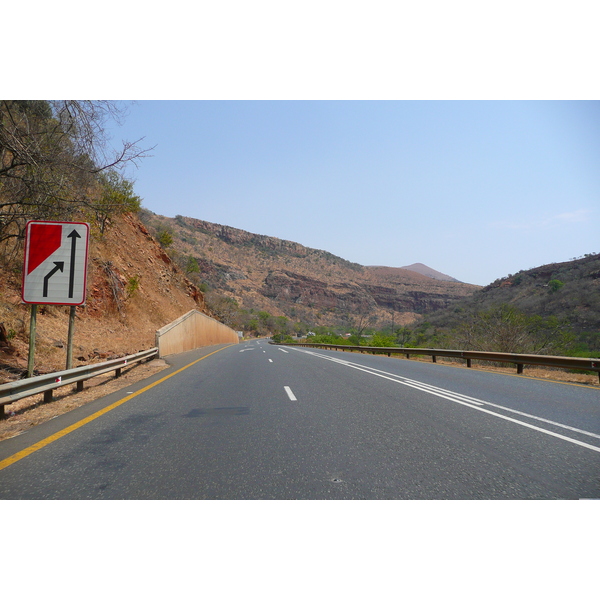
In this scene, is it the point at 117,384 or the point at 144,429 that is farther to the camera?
the point at 117,384

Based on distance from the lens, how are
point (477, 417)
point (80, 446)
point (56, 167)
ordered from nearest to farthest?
point (80, 446) → point (477, 417) → point (56, 167)

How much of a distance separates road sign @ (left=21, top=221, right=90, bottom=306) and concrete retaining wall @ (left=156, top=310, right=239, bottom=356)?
1012 centimetres

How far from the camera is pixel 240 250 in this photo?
5281 inches

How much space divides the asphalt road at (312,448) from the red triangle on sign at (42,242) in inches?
121

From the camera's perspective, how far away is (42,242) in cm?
855

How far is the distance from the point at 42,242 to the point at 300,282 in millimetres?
118635

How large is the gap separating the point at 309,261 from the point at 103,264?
117300 mm

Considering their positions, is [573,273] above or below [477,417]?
above

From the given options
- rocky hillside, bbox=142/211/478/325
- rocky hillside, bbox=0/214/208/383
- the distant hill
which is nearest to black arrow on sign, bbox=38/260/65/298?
rocky hillside, bbox=0/214/208/383

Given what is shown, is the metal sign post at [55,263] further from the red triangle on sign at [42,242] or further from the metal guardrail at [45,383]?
the metal guardrail at [45,383]

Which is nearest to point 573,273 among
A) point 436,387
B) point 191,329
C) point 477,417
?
point 191,329

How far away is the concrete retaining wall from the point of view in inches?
785

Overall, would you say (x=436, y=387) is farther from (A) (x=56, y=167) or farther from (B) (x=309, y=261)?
(B) (x=309, y=261)

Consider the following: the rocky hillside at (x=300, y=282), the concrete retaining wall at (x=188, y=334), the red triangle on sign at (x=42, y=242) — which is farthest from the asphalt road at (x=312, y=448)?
the rocky hillside at (x=300, y=282)
